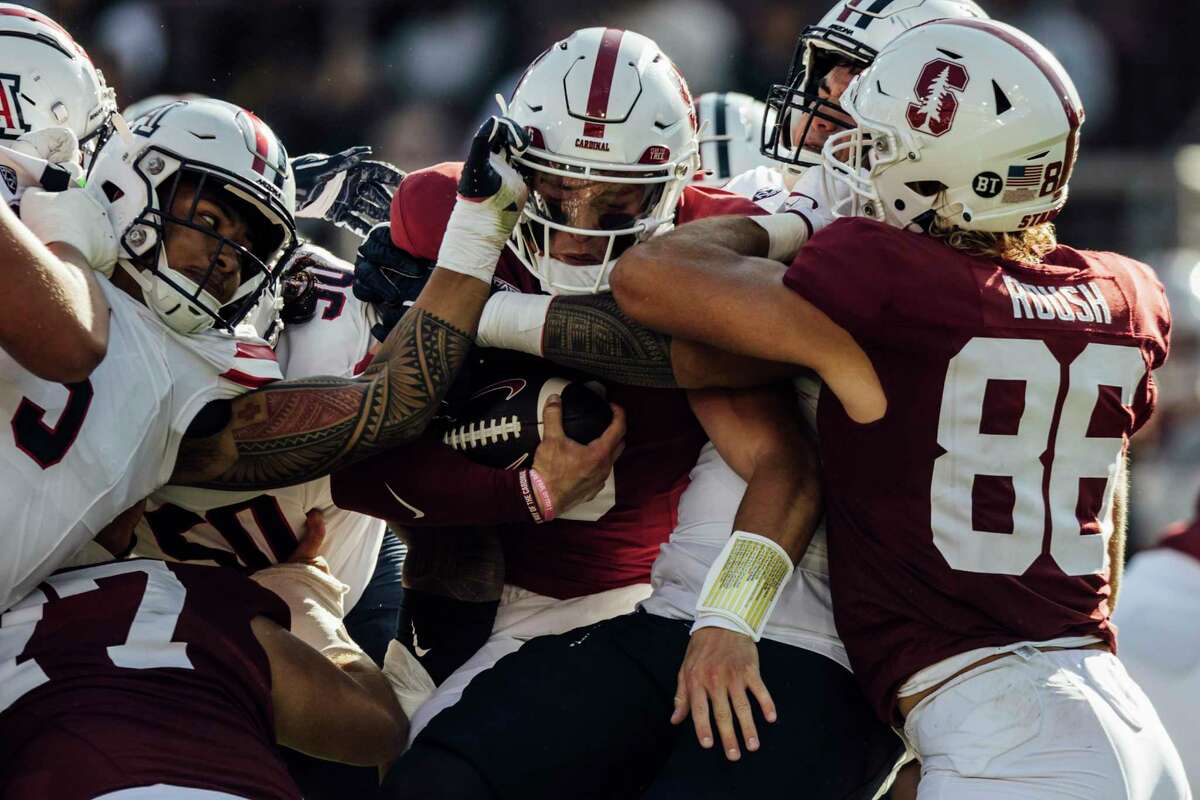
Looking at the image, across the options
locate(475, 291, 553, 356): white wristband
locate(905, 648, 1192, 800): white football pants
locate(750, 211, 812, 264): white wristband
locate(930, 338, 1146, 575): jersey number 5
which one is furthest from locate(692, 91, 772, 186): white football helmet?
locate(905, 648, 1192, 800): white football pants

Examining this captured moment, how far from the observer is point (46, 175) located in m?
3.17

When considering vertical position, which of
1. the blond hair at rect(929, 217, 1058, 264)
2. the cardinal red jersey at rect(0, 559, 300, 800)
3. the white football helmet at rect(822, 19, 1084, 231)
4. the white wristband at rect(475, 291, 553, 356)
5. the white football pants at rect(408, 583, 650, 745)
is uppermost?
the white football helmet at rect(822, 19, 1084, 231)

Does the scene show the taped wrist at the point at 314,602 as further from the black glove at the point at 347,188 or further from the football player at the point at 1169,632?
Answer: the football player at the point at 1169,632

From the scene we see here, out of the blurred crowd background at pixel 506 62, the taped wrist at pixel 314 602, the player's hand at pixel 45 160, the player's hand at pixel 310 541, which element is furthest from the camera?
the blurred crowd background at pixel 506 62

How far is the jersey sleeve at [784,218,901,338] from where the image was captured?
9.43 feet

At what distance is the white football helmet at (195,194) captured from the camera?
3.28m

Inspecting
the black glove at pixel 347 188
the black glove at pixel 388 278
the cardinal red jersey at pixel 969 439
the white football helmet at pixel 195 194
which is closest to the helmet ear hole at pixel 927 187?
the cardinal red jersey at pixel 969 439

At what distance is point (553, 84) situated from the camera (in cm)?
353

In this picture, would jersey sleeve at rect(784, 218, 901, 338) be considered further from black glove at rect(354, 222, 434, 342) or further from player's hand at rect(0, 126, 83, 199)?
player's hand at rect(0, 126, 83, 199)

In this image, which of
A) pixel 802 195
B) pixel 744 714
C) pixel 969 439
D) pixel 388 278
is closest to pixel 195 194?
pixel 388 278

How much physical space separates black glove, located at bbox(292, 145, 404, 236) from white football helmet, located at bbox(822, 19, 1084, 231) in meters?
1.81

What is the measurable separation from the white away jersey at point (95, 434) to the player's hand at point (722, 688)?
1133mm

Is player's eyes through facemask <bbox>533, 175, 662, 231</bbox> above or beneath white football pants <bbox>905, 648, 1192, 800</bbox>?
above

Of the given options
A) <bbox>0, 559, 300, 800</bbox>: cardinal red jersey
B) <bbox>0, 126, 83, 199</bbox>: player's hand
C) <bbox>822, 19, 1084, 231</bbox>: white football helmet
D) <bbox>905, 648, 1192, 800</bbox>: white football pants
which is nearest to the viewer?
<bbox>0, 559, 300, 800</bbox>: cardinal red jersey
